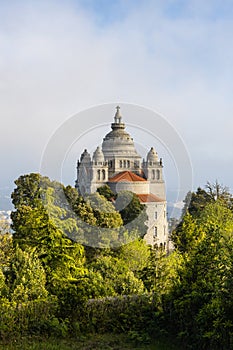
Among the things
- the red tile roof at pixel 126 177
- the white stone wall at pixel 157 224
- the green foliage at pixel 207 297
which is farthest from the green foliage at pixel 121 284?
the red tile roof at pixel 126 177

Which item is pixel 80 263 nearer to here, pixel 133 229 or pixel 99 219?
pixel 99 219

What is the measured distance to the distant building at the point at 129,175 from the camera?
109ft

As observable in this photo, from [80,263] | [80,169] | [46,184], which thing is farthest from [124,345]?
[80,169]

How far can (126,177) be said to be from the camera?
34.6m

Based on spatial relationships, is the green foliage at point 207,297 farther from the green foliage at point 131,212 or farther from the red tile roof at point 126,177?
the red tile roof at point 126,177

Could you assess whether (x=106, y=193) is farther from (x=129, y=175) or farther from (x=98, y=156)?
(x=98, y=156)

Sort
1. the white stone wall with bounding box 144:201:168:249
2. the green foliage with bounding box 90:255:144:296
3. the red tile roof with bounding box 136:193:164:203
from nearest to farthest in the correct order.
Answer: the green foliage with bounding box 90:255:144:296, the white stone wall with bounding box 144:201:168:249, the red tile roof with bounding box 136:193:164:203

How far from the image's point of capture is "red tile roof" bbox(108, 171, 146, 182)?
34.4m

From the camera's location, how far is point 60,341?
9.55m

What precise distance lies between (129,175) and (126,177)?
1.86 feet

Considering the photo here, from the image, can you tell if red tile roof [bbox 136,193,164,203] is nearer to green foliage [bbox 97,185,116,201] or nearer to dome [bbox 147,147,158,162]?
green foliage [bbox 97,185,116,201]

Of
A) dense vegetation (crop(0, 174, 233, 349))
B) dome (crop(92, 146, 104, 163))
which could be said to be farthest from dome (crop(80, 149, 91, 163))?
dense vegetation (crop(0, 174, 233, 349))

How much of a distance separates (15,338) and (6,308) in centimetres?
62

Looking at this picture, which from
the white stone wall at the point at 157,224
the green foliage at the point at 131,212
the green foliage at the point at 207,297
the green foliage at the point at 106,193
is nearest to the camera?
the green foliage at the point at 207,297
